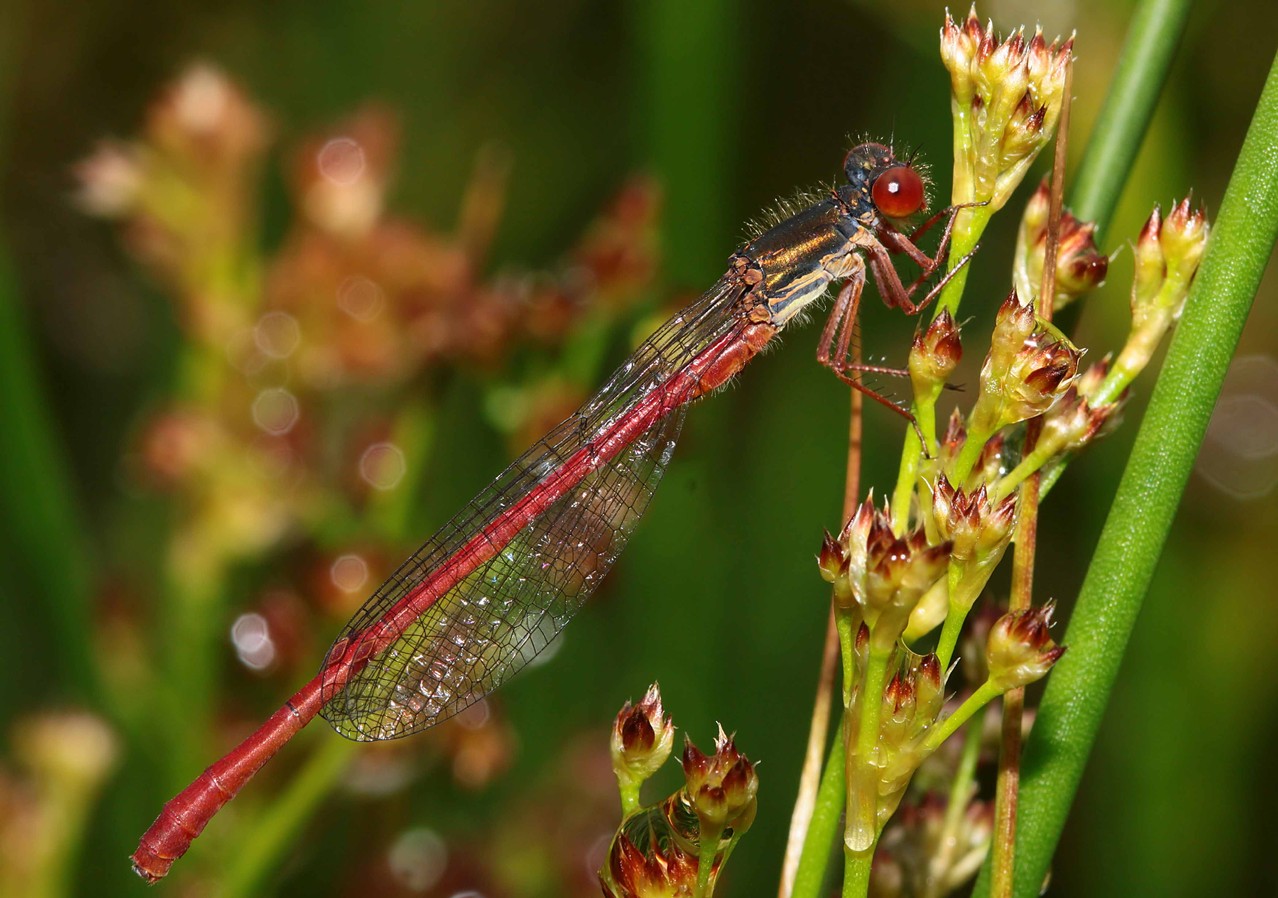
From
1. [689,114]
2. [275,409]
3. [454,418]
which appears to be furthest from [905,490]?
[454,418]

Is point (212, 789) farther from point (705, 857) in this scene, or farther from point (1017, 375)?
point (1017, 375)

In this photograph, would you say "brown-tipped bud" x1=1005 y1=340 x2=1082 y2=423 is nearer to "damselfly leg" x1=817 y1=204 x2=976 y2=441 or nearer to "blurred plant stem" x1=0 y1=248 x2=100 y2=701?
"damselfly leg" x1=817 y1=204 x2=976 y2=441

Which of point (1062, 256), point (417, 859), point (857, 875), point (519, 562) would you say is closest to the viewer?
point (857, 875)

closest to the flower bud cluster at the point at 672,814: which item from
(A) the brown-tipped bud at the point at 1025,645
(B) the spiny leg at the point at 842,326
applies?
(A) the brown-tipped bud at the point at 1025,645

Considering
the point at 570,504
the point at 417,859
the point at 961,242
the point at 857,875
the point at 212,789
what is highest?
the point at 570,504

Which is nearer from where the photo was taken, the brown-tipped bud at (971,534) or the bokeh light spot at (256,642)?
the brown-tipped bud at (971,534)

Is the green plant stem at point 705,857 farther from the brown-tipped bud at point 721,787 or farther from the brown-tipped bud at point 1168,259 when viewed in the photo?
the brown-tipped bud at point 1168,259

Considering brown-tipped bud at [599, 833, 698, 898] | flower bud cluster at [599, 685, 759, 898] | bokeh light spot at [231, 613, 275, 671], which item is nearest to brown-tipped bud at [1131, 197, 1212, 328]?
flower bud cluster at [599, 685, 759, 898]
